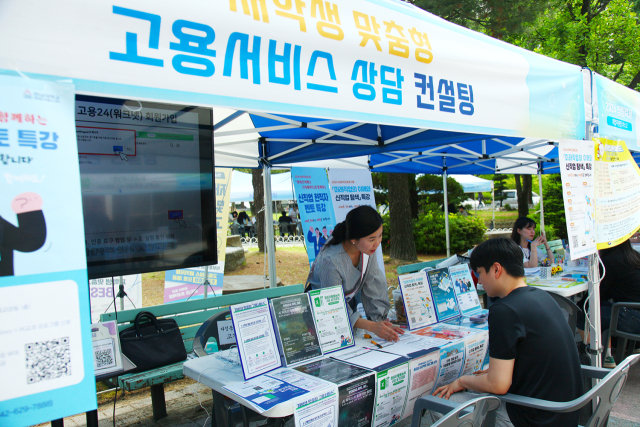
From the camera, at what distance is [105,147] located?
2576 millimetres

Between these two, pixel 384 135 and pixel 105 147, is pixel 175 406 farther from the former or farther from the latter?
pixel 384 135

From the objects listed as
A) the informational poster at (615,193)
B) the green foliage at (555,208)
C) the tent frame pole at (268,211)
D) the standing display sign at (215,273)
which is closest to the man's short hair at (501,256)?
the informational poster at (615,193)

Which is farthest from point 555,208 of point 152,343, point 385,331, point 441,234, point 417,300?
point 152,343

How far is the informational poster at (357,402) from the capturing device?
1.82 metres

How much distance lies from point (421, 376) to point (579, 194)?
5.83 feet

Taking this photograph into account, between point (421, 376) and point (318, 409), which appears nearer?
point (318, 409)

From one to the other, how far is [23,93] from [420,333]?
7.91 ft

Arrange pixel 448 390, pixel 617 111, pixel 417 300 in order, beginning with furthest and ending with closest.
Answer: pixel 617 111
pixel 417 300
pixel 448 390

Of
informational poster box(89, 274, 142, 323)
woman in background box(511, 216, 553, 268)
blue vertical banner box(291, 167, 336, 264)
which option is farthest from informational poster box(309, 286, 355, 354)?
woman in background box(511, 216, 553, 268)

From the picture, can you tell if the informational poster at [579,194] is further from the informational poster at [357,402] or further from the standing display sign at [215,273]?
the standing display sign at [215,273]

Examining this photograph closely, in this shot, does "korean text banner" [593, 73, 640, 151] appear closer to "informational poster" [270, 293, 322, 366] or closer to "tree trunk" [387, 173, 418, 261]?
"informational poster" [270, 293, 322, 366]

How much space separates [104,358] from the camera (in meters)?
2.17

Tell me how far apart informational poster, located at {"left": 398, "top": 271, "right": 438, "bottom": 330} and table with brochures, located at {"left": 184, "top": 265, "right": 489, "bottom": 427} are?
0.01m

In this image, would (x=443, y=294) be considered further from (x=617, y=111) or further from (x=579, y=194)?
(x=617, y=111)
